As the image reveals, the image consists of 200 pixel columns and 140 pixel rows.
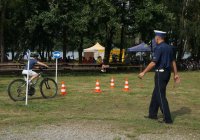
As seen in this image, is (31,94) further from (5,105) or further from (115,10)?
(115,10)

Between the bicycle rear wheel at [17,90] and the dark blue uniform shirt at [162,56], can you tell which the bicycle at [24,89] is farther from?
the dark blue uniform shirt at [162,56]

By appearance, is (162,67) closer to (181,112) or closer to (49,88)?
(181,112)

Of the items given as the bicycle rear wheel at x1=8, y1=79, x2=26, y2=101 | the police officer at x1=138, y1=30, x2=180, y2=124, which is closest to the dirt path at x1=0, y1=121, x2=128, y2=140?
the police officer at x1=138, y1=30, x2=180, y2=124

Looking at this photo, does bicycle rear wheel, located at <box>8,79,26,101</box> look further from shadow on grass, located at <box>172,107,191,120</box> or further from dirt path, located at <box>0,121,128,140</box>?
dirt path, located at <box>0,121,128,140</box>

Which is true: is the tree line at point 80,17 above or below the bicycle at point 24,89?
above

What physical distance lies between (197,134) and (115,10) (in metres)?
25.1

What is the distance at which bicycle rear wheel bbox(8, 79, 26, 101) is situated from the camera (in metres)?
14.9

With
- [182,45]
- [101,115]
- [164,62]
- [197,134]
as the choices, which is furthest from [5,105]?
[182,45]

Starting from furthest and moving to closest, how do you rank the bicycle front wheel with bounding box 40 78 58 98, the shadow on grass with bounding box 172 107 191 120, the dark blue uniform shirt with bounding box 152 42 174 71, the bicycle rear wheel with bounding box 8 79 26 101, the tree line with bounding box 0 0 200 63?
the tree line with bounding box 0 0 200 63, the bicycle front wheel with bounding box 40 78 58 98, the bicycle rear wheel with bounding box 8 79 26 101, the shadow on grass with bounding box 172 107 191 120, the dark blue uniform shirt with bounding box 152 42 174 71

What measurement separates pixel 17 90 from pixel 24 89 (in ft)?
0.93

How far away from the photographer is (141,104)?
46.8 feet

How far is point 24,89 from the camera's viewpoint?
1509cm

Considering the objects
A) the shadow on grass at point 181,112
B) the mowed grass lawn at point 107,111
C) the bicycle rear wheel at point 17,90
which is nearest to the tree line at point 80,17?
the mowed grass lawn at point 107,111

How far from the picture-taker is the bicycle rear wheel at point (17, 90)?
1488 centimetres
